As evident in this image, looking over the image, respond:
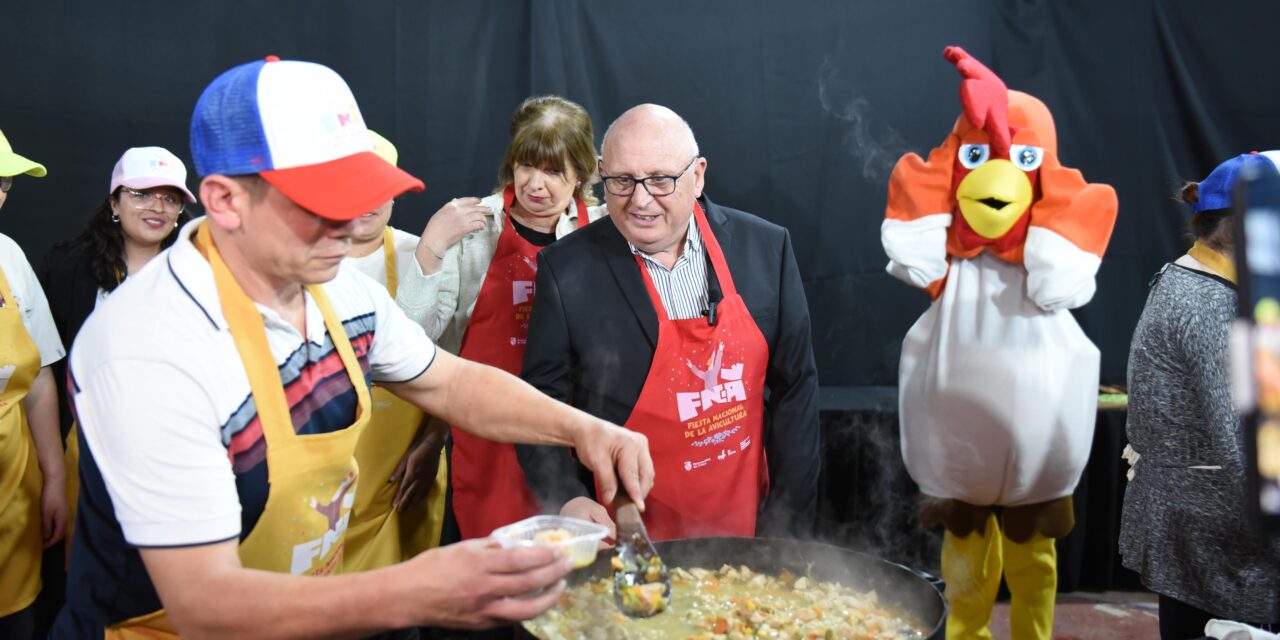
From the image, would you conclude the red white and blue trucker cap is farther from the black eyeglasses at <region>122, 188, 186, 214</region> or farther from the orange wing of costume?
the black eyeglasses at <region>122, 188, 186, 214</region>

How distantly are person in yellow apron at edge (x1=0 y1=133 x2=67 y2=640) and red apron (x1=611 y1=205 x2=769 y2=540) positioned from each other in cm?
183

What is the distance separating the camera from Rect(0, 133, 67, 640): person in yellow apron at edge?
117 inches

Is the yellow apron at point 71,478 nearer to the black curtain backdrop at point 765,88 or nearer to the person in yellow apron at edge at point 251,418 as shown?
the black curtain backdrop at point 765,88

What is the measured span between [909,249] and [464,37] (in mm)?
2500

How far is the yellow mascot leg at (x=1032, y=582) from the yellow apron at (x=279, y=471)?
1988 millimetres

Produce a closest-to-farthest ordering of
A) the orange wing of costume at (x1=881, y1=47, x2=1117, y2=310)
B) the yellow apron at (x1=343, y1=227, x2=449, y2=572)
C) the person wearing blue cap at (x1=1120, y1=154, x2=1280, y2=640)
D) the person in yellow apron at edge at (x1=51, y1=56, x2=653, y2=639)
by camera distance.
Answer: the person in yellow apron at edge at (x1=51, y1=56, x2=653, y2=639)
the person wearing blue cap at (x1=1120, y1=154, x2=1280, y2=640)
the orange wing of costume at (x1=881, y1=47, x2=1117, y2=310)
the yellow apron at (x1=343, y1=227, x2=449, y2=572)

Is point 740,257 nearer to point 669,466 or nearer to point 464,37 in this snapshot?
point 669,466

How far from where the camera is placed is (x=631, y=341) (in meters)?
2.65

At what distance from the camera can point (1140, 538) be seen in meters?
2.66

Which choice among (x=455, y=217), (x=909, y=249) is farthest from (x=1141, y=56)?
(x=455, y=217)

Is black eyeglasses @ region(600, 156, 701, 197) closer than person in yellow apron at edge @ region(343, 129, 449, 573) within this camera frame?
Yes

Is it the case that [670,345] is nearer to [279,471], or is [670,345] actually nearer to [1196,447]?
[279,471]

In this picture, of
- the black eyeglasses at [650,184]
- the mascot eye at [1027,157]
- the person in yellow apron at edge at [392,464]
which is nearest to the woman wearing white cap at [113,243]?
Result: the person in yellow apron at edge at [392,464]

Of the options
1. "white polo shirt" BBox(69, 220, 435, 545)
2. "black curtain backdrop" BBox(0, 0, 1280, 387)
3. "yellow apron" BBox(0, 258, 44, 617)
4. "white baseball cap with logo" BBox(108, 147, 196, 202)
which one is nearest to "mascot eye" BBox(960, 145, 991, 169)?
"white polo shirt" BBox(69, 220, 435, 545)
